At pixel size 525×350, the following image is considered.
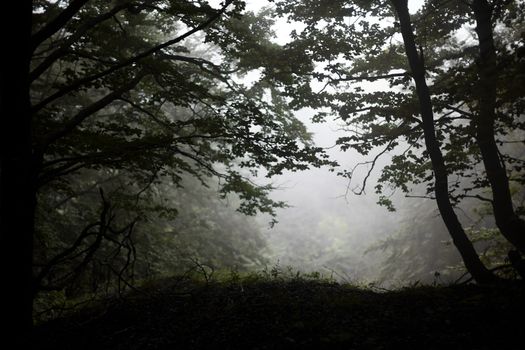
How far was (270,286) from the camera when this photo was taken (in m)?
6.64

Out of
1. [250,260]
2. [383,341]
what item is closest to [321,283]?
[383,341]

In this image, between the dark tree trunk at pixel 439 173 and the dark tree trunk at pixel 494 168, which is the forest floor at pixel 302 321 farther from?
the dark tree trunk at pixel 494 168

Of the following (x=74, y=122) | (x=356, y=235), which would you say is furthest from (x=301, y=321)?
(x=356, y=235)

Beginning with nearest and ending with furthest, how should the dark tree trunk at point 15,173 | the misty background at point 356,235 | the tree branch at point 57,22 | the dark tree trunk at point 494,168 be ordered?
the dark tree trunk at point 15,173 → the tree branch at point 57,22 → the dark tree trunk at point 494,168 → the misty background at point 356,235

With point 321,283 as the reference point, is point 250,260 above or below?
above

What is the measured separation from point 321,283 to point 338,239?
46.7 meters

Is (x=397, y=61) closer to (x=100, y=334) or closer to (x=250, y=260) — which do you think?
(x=100, y=334)

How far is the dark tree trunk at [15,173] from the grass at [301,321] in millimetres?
1054

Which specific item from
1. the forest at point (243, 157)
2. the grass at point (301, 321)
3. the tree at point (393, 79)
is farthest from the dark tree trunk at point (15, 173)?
the tree at point (393, 79)

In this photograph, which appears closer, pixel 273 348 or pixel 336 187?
pixel 273 348

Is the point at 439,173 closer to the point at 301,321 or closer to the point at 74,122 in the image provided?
the point at 301,321

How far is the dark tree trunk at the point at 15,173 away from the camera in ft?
12.8

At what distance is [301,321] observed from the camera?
472 cm

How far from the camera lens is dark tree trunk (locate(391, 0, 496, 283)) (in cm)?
662
